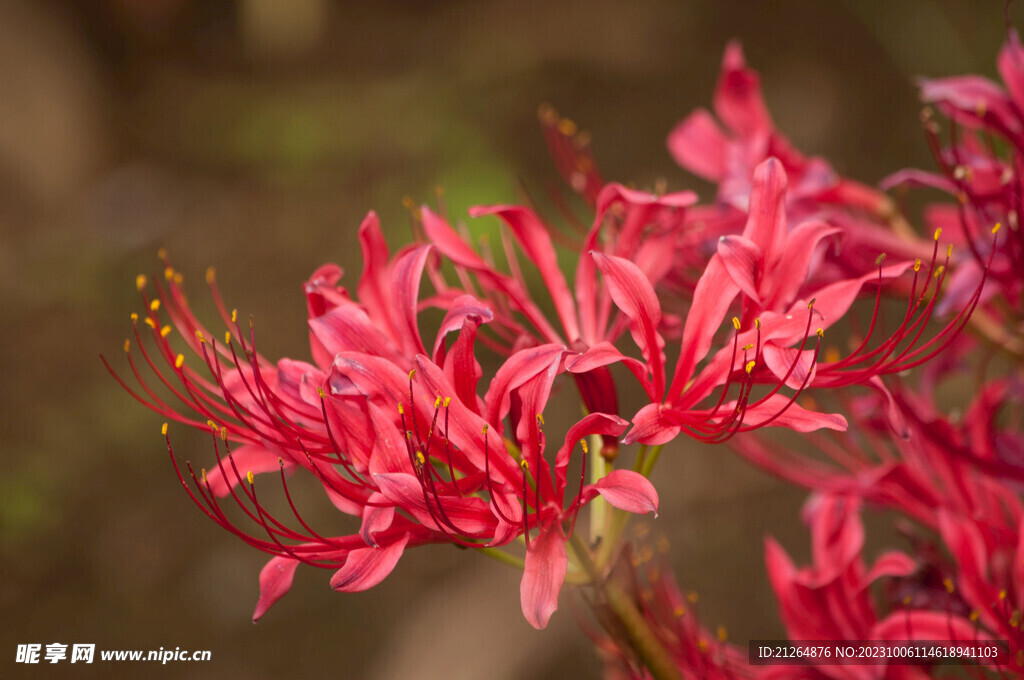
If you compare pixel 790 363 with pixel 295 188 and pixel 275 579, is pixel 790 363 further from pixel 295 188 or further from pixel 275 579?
pixel 295 188

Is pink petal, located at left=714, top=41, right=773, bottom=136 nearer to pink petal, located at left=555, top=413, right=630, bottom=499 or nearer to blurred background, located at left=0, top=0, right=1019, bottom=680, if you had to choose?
pink petal, located at left=555, top=413, right=630, bottom=499

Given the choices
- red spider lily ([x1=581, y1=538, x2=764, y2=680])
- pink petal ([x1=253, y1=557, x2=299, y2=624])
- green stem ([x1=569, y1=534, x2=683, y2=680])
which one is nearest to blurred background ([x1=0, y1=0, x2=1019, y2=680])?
red spider lily ([x1=581, y1=538, x2=764, y2=680])

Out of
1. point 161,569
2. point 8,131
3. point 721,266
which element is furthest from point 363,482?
point 8,131

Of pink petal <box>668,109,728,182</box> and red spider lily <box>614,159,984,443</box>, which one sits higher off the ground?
pink petal <box>668,109,728,182</box>

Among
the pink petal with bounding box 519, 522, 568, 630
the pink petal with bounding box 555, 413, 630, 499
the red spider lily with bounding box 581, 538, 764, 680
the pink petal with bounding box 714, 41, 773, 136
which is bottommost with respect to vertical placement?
the red spider lily with bounding box 581, 538, 764, 680

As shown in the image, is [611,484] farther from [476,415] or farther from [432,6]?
[432,6]

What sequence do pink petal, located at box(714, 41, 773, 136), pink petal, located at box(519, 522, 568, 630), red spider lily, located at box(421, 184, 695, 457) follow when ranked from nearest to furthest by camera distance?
pink petal, located at box(519, 522, 568, 630) → red spider lily, located at box(421, 184, 695, 457) → pink petal, located at box(714, 41, 773, 136)
